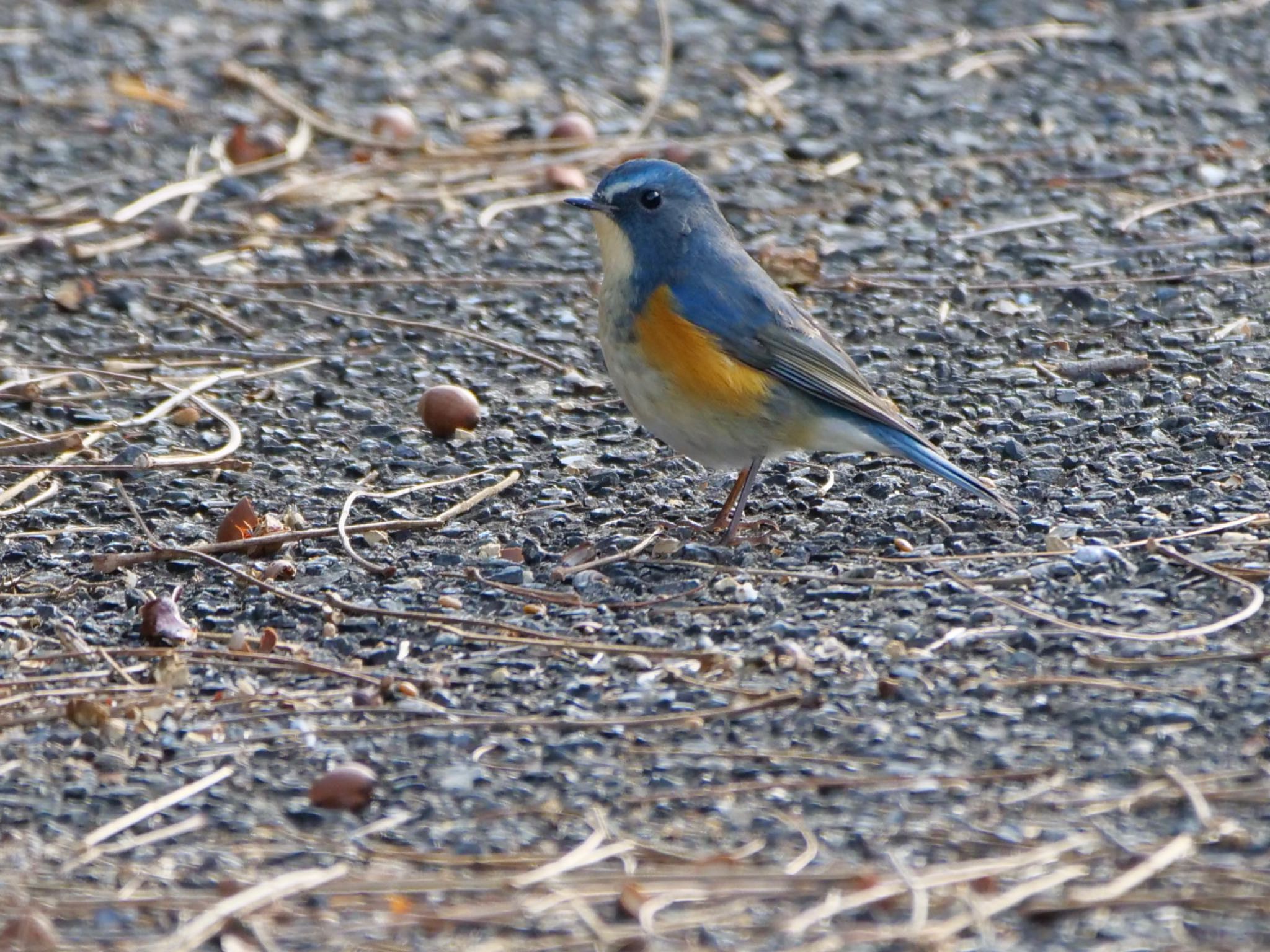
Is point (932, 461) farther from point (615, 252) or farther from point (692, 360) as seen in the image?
point (615, 252)

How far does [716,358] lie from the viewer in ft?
16.9

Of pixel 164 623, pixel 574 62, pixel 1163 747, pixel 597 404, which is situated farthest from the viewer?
pixel 574 62

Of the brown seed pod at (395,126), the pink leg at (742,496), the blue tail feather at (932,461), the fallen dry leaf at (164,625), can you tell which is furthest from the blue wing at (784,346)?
the brown seed pod at (395,126)

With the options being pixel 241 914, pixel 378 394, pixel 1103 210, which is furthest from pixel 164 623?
pixel 1103 210

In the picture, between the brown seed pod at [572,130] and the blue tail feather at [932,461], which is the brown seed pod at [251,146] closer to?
the brown seed pod at [572,130]

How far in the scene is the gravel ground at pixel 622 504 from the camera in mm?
3428

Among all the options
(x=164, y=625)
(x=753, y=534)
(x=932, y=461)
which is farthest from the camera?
(x=753, y=534)

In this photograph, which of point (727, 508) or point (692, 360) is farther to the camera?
point (727, 508)

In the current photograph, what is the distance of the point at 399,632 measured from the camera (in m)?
4.59

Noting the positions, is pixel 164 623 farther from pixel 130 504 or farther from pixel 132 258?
pixel 132 258

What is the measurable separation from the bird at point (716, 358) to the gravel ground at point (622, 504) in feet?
0.83

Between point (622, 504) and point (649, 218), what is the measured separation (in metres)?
0.85

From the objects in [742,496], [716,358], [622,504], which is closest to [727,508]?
[742,496]

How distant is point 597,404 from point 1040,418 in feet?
4.86
